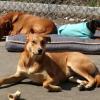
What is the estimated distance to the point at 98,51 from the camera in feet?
24.8

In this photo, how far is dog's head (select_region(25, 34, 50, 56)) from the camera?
5.64m

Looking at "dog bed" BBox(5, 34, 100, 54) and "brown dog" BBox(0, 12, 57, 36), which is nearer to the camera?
"dog bed" BBox(5, 34, 100, 54)

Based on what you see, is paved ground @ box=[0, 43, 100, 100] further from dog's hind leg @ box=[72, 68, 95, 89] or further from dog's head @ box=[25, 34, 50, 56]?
dog's head @ box=[25, 34, 50, 56]

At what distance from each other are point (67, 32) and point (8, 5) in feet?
9.10

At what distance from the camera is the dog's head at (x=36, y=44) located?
222 inches

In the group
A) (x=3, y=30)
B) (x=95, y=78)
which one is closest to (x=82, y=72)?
(x=95, y=78)

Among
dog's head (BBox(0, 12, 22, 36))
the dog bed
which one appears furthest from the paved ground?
dog's head (BBox(0, 12, 22, 36))

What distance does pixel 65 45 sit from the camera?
7.57 meters

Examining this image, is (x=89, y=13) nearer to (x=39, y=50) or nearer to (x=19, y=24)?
(x=19, y=24)

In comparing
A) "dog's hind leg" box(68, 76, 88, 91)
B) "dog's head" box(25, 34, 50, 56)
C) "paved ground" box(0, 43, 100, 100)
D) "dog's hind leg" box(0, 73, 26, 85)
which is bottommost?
"paved ground" box(0, 43, 100, 100)

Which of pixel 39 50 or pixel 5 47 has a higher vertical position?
pixel 39 50

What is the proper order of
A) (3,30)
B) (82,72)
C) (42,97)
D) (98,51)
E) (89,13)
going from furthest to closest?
(89,13), (3,30), (98,51), (82,72), (42,97)

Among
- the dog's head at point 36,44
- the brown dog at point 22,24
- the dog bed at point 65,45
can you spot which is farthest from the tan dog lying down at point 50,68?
the brown dog at point 22,24

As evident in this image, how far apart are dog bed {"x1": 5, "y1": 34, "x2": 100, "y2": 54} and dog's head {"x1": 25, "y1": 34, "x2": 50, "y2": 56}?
1743mm
